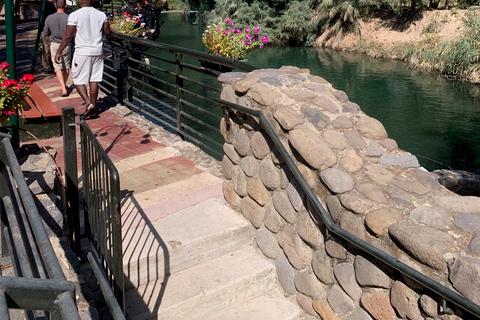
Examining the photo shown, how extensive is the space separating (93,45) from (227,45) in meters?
1.80

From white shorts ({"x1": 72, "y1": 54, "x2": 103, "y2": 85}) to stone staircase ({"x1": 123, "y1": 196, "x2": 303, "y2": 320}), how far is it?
3291 mm

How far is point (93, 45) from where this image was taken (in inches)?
277

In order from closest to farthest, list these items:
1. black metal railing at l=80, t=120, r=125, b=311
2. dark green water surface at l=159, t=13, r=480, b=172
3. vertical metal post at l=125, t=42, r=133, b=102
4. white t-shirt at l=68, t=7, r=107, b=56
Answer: black metal railing at l=80, t=120, r=125, b=311, white t-shirt at l=68, t=7, r=107, b=56, vertical metal post at l=125, t=42, r=133, b=102, dark green water surface at l=159, t=13, r=480, b=172

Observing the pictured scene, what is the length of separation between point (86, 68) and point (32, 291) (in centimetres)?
601

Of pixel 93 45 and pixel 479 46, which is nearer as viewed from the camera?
pixel 93 45

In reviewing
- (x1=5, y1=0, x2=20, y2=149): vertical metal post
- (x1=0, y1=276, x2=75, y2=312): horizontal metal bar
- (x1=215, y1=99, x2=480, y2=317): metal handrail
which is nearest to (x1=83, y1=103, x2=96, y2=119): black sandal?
(x1=5, y1=0, x2=20, y2=149): vertical metal post

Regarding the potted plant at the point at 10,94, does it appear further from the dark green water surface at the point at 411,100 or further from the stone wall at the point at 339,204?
the dark green water surface at the point at 411,100

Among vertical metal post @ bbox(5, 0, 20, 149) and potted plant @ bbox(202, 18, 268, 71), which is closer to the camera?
vertical metal post @ bbox(5, 0, 20, 149)

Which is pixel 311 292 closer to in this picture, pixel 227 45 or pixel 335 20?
pixel 227 45

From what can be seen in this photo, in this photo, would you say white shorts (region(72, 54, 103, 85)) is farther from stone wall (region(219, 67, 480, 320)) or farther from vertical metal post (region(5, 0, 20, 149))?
stone wall (region(219, 67, 480, 320))

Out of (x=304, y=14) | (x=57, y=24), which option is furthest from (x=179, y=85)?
(x=304, y=14)

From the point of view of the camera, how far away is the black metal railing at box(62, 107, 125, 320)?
119 inches

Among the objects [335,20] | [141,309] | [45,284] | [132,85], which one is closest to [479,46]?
[335,20]

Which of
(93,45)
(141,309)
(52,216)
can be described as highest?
(93,45)
